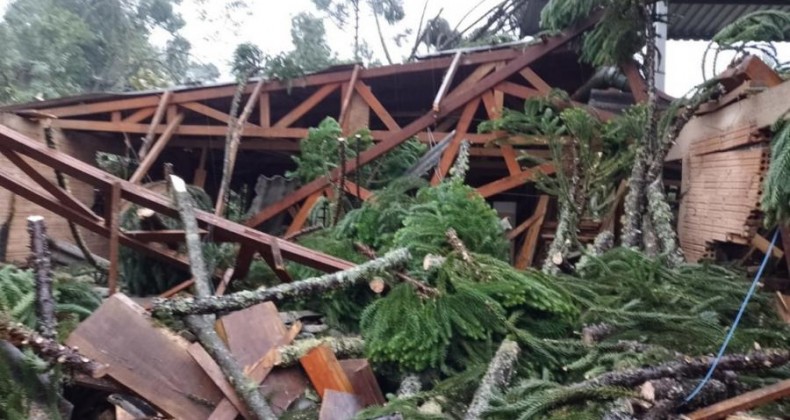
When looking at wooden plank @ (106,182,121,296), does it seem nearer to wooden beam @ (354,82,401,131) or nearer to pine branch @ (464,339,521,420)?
pine branch @ (464,339,521,420)

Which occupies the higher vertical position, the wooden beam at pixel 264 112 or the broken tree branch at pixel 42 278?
the wooden beam at pixel 264 112

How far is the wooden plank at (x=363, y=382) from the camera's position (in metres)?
3.10

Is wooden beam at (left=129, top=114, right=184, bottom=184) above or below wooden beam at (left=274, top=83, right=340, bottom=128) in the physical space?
below

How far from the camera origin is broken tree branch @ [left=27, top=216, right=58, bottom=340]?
2.84 m

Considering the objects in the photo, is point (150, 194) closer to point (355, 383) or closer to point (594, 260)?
point (355, 383)

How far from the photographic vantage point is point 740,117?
13.2 feet

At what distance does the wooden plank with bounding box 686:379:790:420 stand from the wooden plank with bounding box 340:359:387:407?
1558 mm

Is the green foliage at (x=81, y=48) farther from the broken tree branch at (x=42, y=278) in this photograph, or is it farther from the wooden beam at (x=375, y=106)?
the broken tree branch at (x=42, y=278)

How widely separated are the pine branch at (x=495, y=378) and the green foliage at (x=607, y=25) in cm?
357

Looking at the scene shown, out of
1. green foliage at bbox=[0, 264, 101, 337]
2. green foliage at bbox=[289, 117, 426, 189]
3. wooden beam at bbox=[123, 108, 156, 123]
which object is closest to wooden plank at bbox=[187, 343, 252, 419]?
green foliage at bbox=[0, 264, 101, 337]

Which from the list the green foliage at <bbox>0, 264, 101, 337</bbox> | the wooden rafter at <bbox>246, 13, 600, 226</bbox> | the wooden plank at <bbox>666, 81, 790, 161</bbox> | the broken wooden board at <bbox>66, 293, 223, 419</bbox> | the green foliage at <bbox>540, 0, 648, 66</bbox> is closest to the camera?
the broken wooden board at <bbox>66, 293, 223, 419</bbox>

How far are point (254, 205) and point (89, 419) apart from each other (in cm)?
352

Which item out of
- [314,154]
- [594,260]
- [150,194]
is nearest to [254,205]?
[314,154]

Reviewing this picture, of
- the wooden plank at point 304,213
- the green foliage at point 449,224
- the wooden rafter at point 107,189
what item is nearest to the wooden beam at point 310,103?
the wooden plank at point 304,213
